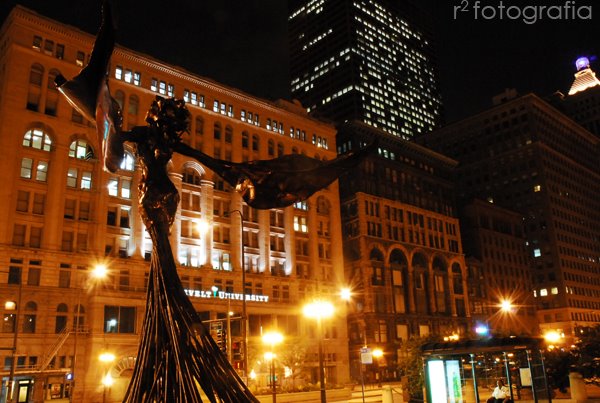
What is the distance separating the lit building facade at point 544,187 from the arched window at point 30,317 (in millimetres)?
94936

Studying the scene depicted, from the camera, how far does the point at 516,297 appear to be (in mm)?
114188

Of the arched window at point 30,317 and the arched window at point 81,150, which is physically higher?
the arched window at point 81,150

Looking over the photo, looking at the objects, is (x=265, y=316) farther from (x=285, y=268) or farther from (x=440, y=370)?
(x=440, y=370)

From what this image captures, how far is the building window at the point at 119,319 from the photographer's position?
178 feet

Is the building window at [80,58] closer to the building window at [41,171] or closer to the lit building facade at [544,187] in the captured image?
the building window at [41,171]

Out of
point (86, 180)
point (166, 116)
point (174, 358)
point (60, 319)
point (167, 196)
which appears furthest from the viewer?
point (86, 180)

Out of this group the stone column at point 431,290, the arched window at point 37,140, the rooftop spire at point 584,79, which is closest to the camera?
the arched window at point 37,140

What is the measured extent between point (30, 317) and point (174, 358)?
50.6m

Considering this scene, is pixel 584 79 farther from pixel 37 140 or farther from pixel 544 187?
pixel 37 140

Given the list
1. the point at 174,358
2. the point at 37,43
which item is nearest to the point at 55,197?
the point at 37,43

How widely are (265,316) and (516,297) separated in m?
68.2

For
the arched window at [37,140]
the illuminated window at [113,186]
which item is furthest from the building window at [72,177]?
the illuminated window at [113,186]

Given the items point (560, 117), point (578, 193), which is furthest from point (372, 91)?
point (578, 193)

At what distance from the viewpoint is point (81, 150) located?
57844mm
